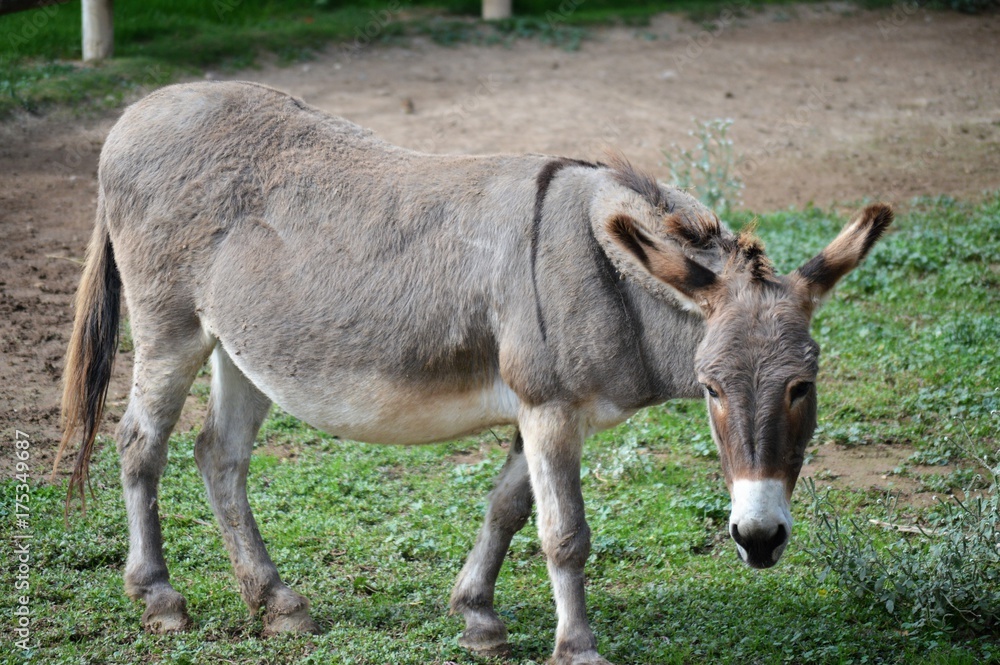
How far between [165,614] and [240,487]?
2.02ft

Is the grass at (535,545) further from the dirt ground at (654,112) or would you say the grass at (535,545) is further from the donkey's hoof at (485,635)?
the dirt ground at (654,112)

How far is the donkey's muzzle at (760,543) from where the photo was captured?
337 centimetres

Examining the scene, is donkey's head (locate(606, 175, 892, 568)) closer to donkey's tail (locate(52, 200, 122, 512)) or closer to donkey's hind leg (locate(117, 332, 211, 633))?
donkey's hind leg (locate(117, 332, 211, 633))

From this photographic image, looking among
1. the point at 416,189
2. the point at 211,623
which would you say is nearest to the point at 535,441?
the point at 416,189

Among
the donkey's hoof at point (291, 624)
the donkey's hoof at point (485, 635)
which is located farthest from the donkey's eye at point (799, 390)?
the donkey's hoof at point (291, 624)

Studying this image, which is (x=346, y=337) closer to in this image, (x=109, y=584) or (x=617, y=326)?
(x=617, y=326)

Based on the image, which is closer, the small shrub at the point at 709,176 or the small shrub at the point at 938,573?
the small shrub at the point at 938,573

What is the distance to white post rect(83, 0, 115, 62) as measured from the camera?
11211 mm

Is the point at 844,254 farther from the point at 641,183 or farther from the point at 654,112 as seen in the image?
the point at 654,112

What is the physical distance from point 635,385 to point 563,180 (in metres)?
0.87

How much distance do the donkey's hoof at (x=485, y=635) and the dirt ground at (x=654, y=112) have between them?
10.7ft

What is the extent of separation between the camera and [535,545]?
528 centimetres

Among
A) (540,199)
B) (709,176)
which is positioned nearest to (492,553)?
(540,199)

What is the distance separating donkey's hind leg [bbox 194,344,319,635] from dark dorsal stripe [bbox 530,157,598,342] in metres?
1.57
